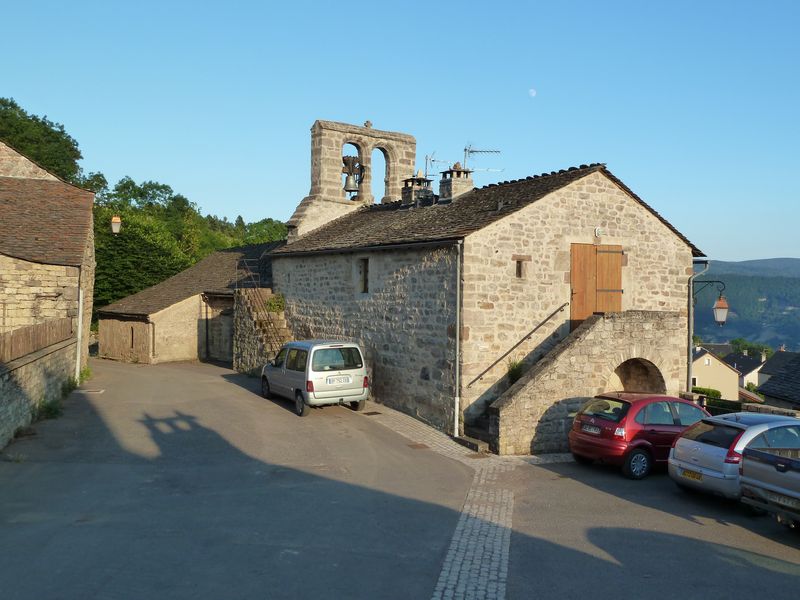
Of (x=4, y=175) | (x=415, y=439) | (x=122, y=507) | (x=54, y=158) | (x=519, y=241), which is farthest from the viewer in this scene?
(x=54, y=158)

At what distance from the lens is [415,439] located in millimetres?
13781

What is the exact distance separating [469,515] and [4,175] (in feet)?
67.7

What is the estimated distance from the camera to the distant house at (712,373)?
69.6 m

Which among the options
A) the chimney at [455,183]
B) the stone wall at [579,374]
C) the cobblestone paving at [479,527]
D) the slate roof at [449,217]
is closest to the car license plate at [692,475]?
the cobblestone paving at [479,527]

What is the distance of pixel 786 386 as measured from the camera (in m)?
23.6

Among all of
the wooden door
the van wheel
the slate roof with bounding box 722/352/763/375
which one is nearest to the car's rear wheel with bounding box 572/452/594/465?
the wooden door

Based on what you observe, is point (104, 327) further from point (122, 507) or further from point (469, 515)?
point (469, 515)

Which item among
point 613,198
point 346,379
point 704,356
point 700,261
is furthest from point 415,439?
point 704,356

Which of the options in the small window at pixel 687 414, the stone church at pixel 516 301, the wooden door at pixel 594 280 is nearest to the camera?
the small window at pixel 687 414

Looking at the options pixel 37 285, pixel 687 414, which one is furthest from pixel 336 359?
pixel 37 285

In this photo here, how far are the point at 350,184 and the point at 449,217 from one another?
8.48 m

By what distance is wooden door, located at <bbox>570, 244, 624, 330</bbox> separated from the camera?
1579 cm

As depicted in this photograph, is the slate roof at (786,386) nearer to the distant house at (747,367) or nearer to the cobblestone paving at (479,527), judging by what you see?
the cobblestone paving at (479,527)

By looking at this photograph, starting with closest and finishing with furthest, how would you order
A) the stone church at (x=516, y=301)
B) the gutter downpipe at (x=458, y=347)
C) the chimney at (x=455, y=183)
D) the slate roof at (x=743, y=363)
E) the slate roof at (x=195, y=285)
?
the stone church at (x=516, y=301), the gutter downpipe at (x=458, y=347), the chimney at (x=455, y=183), the slate roof at (x=195, y=285), the slate roof at (x=743, y=363)
